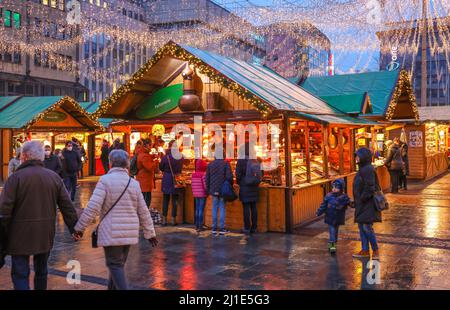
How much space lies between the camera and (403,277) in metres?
6.78

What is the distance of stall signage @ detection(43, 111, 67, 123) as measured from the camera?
2246 cm

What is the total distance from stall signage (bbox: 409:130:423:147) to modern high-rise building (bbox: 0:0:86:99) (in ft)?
93.4

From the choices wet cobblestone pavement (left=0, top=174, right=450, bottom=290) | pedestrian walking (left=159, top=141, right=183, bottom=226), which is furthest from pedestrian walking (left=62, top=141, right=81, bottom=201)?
pedestrian walking (left=159, top=141, right=183, bottom=226)

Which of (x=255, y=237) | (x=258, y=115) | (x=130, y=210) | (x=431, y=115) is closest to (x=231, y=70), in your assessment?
(x=258, y=115)

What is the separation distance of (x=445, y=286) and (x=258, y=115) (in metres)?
5.65

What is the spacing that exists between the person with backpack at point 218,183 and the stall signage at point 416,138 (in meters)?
14.3

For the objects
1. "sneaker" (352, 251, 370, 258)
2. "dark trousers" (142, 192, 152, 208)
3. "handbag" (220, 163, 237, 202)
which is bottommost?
"sneaker" (352, 251, 370, 258)

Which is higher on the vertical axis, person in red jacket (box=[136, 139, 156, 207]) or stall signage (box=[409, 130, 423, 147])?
stall signage (box=[409, 130, 423, 147])

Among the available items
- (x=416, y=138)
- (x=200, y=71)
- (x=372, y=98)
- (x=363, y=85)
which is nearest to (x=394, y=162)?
(x=372, y=98)

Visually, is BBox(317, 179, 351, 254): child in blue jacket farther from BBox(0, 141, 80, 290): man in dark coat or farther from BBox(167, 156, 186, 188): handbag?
BBox(0, 141, 80, 290): man in dark coat

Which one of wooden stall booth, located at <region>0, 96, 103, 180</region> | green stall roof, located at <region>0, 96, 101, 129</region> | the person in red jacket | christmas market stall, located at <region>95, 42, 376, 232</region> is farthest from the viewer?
wooden stall booth, located at <region>0, 96, 103, 180</region>

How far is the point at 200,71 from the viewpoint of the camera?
10.5 metres

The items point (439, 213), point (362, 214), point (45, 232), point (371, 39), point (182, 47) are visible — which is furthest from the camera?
point (371, 39)

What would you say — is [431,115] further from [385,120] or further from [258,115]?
[258,115]
